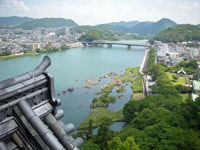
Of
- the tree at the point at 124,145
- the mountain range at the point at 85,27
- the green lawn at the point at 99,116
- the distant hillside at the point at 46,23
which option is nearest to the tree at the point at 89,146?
the tree at the point at 124,145

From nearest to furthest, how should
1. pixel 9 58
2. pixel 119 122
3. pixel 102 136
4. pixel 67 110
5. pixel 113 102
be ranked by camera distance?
pixel 102 136, pixel 119 122, pixel 67 110, pixel 113 102, pixel 9 58

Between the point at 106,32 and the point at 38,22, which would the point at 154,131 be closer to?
the point at 106,32

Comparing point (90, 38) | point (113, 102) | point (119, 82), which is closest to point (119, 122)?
point (113, 102)

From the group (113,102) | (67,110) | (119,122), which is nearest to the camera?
(119,122)

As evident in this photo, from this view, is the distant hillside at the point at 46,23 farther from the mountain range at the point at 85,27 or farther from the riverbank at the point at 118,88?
the riverbank at the point at 118,88

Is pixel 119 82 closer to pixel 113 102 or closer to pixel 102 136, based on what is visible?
pixel 113 102

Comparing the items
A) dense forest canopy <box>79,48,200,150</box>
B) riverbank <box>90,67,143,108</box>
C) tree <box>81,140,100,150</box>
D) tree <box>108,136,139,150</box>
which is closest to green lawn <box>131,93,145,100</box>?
riverbank <box>90,67,143,108</box>

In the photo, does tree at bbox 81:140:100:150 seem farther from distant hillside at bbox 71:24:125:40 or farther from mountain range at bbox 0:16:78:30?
mountain range at bbox 0:16:78:30

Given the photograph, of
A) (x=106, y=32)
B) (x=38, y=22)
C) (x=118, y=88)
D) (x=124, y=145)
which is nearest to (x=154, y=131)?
(x=124, y=145)
